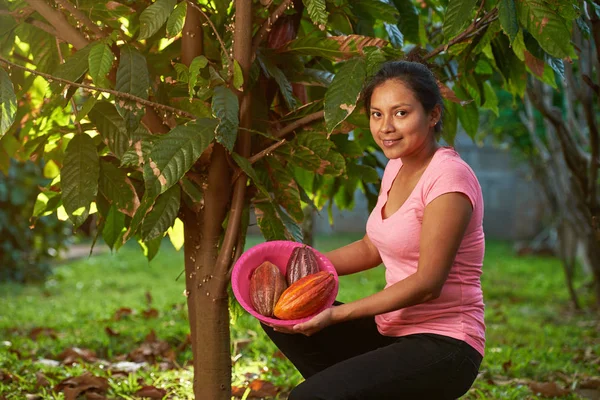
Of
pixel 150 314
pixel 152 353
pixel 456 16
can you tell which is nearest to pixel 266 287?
pixel 456 16

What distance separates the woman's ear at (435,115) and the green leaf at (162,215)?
0.65 m

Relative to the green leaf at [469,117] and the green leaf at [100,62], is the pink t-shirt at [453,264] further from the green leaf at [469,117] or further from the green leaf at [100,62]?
the green leaf at [100,62]

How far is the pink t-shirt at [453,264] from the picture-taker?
1821 millimetres

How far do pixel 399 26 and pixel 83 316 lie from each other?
10.0 feet

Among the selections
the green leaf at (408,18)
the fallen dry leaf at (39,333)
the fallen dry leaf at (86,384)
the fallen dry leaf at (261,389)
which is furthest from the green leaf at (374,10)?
the fallen dry leaf at (39,333)

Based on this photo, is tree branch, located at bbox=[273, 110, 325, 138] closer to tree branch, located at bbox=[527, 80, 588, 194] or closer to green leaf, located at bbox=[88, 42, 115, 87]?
green leaf, located at bbox=[88, 42, 115, 87]

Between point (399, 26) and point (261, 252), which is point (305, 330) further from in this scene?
point (399, 26)

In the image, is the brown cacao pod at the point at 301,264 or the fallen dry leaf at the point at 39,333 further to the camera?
the fallen dry leaf at the point at 39,333

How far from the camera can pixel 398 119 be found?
186 cm

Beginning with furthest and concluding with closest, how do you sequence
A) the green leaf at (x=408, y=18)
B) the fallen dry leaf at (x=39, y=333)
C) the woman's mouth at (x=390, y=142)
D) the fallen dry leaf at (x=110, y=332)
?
the fallen dry leaf at (x=39, y=333)
the fallen dry leaf at (x=110, y=332)
the green leaf at (x=408, y=18)
the woman's mouth at (x=390, y=142)

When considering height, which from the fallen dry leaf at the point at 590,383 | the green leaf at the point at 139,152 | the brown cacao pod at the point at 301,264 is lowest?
the fallen dry leaf at the point at 590,383

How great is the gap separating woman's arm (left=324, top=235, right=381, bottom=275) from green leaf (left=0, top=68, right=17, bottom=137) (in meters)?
0.90

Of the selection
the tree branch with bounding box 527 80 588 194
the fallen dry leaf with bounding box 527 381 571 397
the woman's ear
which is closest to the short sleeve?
→ the woman's ear

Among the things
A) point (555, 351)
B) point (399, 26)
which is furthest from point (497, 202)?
point (399, 26)
